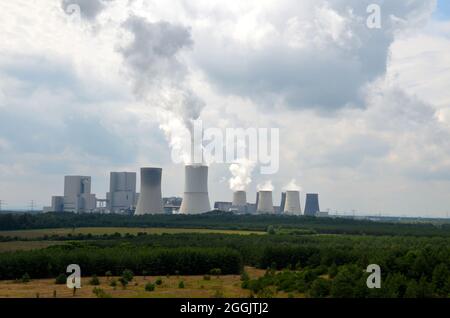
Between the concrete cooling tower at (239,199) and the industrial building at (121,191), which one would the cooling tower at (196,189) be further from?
the industrial building at (121,191)

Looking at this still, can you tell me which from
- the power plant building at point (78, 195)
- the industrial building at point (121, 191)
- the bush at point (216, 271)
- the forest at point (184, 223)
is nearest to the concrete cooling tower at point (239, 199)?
the forest at point (184, 223)

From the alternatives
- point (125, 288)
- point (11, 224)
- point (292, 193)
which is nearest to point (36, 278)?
point (125, 288)

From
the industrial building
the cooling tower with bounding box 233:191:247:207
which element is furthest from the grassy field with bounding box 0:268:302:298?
the industrial building

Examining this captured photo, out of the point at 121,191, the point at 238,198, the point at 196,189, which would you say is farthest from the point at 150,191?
the point at 121,191

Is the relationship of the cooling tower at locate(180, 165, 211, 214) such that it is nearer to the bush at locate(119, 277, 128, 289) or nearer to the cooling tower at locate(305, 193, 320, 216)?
the bush at locate(119, 277, 128, 289)

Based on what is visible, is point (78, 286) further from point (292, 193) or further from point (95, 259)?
point (292, 193)
